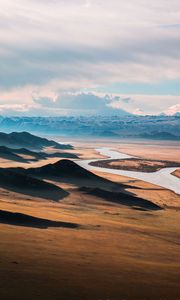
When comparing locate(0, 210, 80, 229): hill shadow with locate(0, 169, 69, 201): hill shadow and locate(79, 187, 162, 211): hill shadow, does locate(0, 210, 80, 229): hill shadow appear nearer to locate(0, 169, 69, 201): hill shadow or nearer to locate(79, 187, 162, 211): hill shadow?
locate(79, 187, 162, 211): hill shadow

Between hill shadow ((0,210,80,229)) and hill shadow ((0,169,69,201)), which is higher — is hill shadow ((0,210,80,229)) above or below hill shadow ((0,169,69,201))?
below

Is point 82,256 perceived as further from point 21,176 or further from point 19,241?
point 21,176

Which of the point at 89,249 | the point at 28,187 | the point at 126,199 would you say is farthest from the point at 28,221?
the point at 28,187

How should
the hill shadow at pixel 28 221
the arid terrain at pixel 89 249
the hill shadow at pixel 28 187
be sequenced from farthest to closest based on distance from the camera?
1. the hill shadow at pixel 28 187
2. the hill shadow at pixel 28 221
3. the arid terrain at pixel 89 249

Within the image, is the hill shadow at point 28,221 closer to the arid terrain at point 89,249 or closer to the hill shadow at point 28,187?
the arid terrain at point 89,249

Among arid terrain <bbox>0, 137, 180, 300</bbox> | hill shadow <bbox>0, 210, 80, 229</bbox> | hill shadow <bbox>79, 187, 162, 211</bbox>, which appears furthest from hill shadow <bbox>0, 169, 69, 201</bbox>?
hill shadow <bbox>0, 210, 80, 229</bbox>

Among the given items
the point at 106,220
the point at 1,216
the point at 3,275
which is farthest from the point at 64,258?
the point at 106,220

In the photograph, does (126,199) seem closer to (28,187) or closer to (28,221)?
(28,187)

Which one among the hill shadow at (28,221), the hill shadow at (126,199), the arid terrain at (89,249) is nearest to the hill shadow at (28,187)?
the arid terrain at (89,249)
